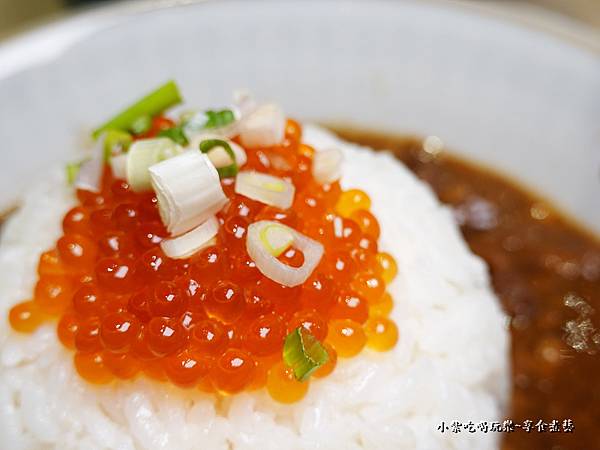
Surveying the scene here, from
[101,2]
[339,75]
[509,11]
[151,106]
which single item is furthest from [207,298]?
[101,2]

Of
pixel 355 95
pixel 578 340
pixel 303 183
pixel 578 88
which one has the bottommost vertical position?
pixel 578 340

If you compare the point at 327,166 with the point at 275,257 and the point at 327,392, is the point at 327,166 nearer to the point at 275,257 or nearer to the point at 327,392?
the point at 275,257

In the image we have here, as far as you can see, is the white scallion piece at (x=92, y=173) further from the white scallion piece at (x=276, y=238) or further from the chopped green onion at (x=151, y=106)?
the white scallion piece at (x=276, y=238)

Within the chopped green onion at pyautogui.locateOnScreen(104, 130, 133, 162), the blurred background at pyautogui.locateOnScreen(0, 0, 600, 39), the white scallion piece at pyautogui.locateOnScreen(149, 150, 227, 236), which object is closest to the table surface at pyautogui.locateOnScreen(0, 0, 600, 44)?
the blurred background at pyautogui.locateOnScreen(0, 0, 600, 39)

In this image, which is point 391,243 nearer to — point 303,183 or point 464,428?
point 303,183

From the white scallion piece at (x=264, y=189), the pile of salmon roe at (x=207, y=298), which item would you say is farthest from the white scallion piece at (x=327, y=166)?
the white scallion piece at (x=264, y=189)

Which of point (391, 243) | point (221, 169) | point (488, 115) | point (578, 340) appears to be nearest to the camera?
point (221, 169)

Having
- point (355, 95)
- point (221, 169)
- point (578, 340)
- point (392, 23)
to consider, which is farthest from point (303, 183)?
point (392, 23)
